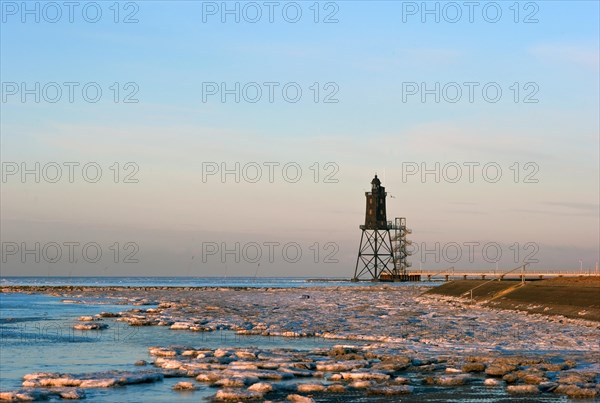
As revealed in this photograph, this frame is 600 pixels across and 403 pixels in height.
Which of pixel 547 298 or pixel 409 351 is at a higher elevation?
pixel 547 298

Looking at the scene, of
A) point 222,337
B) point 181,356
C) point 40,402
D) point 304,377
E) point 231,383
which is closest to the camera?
point 40,402

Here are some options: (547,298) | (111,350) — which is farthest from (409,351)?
(547,298)

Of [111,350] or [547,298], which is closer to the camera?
[111,350]

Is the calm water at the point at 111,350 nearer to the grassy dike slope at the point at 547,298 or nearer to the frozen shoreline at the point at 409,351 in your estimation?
the frozen shoreline at the point at 409,351

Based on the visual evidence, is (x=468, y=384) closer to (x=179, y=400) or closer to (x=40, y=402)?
(x=179, y=400)

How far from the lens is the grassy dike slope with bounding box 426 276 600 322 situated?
131 ft

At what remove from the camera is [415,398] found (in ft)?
55.9

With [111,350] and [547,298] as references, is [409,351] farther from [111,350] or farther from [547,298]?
[547,298]

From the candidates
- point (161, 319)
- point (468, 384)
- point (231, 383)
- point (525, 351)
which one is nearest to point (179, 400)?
point (231, 383)

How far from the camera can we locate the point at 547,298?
4731 centimetres

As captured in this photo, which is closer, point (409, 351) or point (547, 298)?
point (409, 351)

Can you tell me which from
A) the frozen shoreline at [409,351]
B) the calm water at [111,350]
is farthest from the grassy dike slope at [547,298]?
the calm water at [111,350]

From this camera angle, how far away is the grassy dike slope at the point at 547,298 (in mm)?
40000

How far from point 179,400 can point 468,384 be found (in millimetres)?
6590
